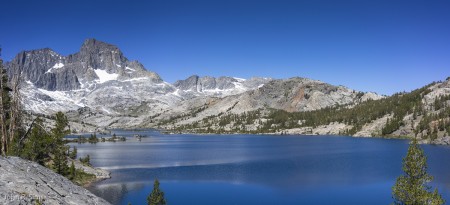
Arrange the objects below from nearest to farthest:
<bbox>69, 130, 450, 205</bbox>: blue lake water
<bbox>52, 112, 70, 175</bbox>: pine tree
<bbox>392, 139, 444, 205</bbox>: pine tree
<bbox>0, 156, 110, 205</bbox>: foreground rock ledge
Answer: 1. <bbox>0, 156, 110, 205</bbox>: foreground rock ledge
2. <bbox>392, 139, 444, 205</bbox>: pine tree
3. <bbox>69, 130, 450, 205</bbox>: blue lake water
4. <bbox>52, 112, 70, 175</bbox>: pine tree

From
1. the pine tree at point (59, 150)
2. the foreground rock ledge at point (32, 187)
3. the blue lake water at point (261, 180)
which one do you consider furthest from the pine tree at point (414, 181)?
the pine tree at point (59, 150)

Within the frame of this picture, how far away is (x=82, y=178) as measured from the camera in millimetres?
82000

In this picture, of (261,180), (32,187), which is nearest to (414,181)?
(32,187)

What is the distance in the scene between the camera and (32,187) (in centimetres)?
1534

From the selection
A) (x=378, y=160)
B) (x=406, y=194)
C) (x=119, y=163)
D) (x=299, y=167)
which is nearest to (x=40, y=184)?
(x=406, y=194)

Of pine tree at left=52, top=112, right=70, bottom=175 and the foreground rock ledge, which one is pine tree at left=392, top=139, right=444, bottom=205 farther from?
pine tree at left=52, top=112, right=70, bottom=175

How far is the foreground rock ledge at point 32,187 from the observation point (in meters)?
14.2

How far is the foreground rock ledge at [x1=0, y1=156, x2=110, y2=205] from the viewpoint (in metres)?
14.2

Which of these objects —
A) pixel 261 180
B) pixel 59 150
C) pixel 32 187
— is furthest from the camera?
pixel 261 180

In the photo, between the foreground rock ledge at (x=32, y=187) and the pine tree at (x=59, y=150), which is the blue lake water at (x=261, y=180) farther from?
the foreground rock ledge at (x=32, y=187)

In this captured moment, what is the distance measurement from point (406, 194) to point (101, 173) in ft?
232

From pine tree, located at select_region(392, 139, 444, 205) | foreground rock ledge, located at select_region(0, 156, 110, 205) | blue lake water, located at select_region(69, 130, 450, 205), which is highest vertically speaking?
foreground rock ledge, located at select_region(0, 156, 110, 205)

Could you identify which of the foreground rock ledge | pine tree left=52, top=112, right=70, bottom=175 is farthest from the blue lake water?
the foreground rock ledge

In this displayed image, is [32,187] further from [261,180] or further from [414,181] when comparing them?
[261,180]
